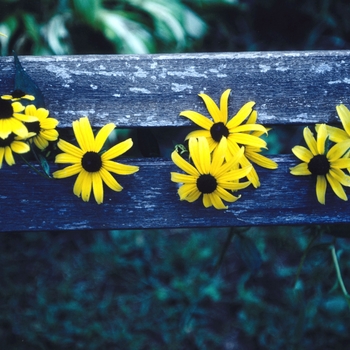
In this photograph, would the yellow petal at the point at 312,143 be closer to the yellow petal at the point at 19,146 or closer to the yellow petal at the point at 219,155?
the yellow petal at the point at 219,155

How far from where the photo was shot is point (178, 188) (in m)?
0.71

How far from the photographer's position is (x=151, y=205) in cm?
70

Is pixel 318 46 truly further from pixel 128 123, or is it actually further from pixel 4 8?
pixel 128 123

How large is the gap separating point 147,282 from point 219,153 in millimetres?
879

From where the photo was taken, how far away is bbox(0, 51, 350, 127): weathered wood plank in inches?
26.2

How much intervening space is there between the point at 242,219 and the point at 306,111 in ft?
0.63

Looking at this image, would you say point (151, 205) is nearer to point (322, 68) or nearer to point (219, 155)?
point (219, 155)

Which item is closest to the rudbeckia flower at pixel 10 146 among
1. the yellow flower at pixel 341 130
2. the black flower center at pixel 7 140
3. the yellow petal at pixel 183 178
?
the black flower center at pixel 7 140

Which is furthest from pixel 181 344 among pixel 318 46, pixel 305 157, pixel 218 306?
pixel 318 46

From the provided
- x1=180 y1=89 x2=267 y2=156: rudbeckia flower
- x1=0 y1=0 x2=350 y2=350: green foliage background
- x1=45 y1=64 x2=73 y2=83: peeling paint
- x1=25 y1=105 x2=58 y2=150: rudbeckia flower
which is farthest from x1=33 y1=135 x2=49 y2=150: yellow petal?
x1=0 y1=0 x2=350 y2=350: green foliage background

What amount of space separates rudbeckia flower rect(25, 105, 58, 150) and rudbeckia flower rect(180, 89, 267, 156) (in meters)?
0.19

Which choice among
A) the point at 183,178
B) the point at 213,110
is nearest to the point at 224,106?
the point at 213,110

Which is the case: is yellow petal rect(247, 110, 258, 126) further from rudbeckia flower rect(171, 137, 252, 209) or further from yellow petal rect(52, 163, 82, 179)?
yellow petal rect(52, 163, 82, 179)

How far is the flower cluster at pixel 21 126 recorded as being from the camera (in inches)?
22.8
